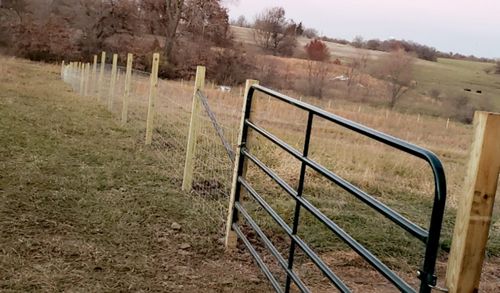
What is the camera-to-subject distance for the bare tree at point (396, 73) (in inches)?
1640

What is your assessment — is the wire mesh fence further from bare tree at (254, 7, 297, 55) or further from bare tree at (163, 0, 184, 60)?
bare tree at (254, 7, 297, 55)

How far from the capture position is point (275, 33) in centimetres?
5522

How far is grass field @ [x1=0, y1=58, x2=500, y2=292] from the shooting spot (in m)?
3.50

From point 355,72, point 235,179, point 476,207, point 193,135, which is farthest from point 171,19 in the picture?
point 476,207

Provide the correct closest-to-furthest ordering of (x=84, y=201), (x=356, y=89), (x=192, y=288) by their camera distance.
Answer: (x=192, y=288) < (x=84, y=201) < (x=356, y=89)

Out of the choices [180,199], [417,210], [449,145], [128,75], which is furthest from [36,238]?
[449,145]

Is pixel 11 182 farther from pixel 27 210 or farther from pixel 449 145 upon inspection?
pixel 449 145

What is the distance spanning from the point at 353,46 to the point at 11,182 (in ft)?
238

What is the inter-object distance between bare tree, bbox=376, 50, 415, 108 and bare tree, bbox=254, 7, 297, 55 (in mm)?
11189

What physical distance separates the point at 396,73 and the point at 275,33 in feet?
53.1

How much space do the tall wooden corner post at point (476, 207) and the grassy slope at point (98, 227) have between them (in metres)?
2.07

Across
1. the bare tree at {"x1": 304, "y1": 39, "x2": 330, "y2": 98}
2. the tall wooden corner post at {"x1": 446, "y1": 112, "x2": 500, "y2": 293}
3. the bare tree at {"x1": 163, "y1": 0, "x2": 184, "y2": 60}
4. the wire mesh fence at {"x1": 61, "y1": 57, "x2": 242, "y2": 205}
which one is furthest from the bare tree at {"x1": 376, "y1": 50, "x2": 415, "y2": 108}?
the tall wooden corner post at {"x1": 446, "y1": 112, "x2": 500, "y2": 293}

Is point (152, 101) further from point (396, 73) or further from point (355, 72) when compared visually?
point (396, 73)

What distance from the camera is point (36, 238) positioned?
12.6ft
